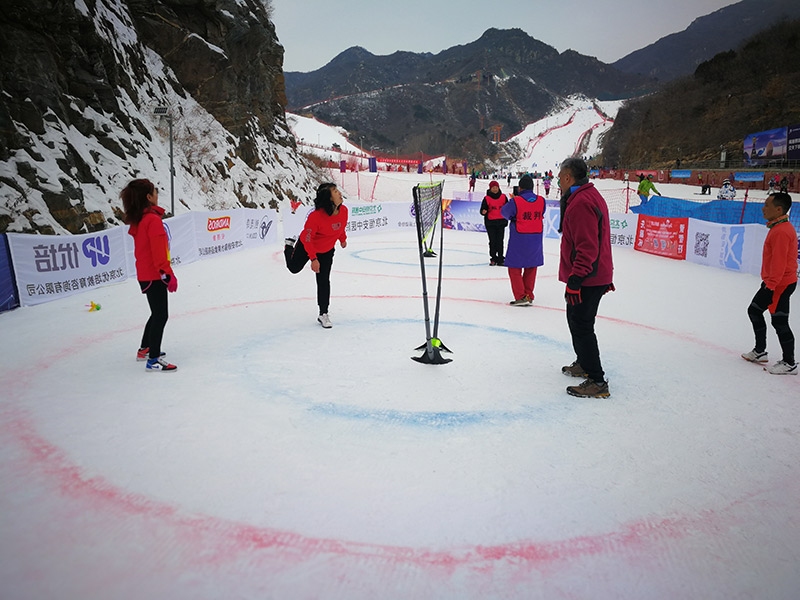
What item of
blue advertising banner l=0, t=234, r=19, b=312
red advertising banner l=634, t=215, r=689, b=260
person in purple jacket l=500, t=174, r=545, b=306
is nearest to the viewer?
blue advertising banner l=0, t=234, r=19, b=312

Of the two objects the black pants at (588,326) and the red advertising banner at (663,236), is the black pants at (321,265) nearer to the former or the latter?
the black pants at (588,326)

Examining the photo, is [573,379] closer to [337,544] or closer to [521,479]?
[521,479]

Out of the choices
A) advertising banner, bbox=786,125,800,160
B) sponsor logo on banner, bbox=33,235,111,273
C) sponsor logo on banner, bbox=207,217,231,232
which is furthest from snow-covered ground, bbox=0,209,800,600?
advertising banner, bbox=786,125,800,160

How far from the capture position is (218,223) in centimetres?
1387

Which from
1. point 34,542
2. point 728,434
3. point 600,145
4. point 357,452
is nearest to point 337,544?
point 357,452

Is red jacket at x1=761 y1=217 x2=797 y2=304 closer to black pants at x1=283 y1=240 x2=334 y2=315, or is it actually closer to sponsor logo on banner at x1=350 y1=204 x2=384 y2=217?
black pants at x1=283 y1=240 x2=334 y2=315

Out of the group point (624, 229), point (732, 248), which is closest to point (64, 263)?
point (732, 248)

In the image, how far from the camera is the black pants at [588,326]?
4336mm

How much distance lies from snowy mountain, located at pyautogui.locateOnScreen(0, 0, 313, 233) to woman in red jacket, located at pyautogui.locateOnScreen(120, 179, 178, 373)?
823 centimetres

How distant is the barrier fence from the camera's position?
792 centimetres

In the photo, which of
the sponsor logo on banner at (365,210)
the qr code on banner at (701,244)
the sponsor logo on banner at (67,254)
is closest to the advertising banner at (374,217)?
the sponsor logo on banner at (365,210)

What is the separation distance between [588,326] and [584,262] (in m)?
0.57

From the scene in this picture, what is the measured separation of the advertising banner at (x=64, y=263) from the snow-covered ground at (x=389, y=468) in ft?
5.04

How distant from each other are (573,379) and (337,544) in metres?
3.10
